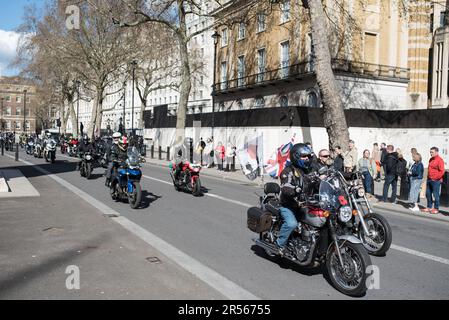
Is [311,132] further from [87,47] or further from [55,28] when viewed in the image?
[55,28]

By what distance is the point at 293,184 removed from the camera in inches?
224

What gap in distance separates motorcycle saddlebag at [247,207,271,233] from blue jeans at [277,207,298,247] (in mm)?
316

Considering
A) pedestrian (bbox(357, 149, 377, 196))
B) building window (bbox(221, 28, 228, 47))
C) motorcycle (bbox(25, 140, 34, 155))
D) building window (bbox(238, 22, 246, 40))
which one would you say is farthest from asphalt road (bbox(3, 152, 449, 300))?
building window (bbox(221, 28, 228, 47))

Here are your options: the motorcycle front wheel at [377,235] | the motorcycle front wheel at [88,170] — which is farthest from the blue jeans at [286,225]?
the motorcycle front wheel at [88,170]

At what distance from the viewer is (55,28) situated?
40031mm

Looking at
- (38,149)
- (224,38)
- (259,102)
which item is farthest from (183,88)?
(224,38)

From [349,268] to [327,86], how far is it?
520 inches

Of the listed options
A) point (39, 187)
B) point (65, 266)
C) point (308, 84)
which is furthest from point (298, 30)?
point (65, 266)

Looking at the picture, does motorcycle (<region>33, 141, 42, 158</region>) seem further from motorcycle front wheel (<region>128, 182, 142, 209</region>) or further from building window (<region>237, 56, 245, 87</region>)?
building window (<region>237, 56, 245, 87</region>)

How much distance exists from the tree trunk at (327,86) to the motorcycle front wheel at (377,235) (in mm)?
10138

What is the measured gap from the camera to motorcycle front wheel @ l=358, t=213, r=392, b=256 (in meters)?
6.84

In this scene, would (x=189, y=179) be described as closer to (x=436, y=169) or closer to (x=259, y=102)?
(x=436, y=169)

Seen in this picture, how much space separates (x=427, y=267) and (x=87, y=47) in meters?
38.5

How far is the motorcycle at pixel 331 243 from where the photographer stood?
497cm
